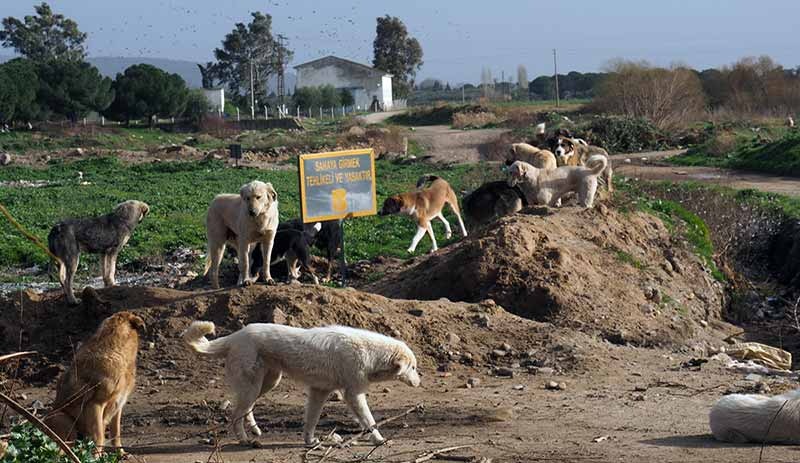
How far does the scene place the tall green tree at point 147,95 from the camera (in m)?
77.8

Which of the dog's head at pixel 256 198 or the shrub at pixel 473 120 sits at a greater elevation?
the dog's head at pixel 256 198

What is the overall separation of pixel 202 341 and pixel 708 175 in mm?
28950

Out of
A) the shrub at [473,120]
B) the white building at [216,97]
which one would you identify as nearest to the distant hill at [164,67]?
the white building at [216,97]

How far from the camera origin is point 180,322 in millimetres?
12688

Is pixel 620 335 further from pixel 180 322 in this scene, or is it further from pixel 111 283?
pixel 111 283

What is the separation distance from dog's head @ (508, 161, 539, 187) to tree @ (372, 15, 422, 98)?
9597 cm

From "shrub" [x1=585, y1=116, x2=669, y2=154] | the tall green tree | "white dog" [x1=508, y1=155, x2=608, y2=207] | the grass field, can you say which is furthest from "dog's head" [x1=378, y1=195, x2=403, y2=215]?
the tall green tree

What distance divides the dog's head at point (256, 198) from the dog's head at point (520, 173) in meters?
7.15

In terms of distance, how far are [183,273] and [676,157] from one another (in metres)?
27.8

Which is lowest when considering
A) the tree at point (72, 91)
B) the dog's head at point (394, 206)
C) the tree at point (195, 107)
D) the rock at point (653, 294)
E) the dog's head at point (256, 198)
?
the rock at point (653, 294)

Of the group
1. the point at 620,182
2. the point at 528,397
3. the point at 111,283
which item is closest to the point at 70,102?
the point at 620,182

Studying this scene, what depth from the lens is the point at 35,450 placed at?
629 centimetres

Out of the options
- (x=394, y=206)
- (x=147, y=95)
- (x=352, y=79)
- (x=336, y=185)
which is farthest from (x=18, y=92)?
(x=336, y=185)

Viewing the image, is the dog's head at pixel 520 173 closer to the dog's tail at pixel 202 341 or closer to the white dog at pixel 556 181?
the white dog at pixel 556 181
